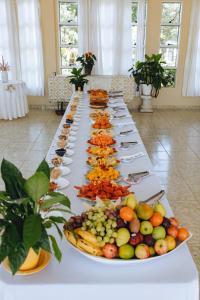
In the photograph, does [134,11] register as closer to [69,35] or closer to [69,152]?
[69,35]

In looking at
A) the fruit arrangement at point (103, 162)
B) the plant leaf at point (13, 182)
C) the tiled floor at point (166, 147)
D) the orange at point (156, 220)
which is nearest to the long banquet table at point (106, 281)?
the orange at point (156, 220)

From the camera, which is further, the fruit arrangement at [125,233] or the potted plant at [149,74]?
the potted plant at [149,74]

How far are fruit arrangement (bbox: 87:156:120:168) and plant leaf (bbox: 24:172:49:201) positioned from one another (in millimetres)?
956

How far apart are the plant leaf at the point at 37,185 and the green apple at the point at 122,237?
0.32 m

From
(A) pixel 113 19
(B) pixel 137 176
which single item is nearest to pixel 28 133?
(A) pixel 113 19

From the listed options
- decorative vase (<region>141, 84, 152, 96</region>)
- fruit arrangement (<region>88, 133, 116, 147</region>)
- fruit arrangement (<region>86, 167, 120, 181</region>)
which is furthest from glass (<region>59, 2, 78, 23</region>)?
fruit arrangement (<region>86, 167, 120, 181</region>)

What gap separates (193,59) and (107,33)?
6.04 feet

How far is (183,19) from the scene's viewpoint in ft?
20.2

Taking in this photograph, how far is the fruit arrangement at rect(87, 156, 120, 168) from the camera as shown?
78.2 inches

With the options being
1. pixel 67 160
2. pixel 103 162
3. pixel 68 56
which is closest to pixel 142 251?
pixel 103 162

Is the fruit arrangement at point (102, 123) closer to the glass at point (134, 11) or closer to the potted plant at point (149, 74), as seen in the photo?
the potted plant at point (149, 74)

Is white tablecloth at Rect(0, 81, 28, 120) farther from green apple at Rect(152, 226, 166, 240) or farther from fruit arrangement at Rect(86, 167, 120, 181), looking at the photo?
green apple at Rect(152, 226, 166, 240)

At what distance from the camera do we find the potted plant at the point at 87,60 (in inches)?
232

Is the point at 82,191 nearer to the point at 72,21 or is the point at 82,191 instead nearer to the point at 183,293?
the point at 183,293
